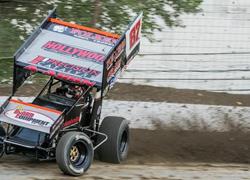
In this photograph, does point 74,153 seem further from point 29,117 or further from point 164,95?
point 164,95

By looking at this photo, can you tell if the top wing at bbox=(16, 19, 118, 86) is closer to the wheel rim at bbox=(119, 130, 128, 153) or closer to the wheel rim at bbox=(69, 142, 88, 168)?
the wheel rim at bbox=(69, 142, 88, 168)

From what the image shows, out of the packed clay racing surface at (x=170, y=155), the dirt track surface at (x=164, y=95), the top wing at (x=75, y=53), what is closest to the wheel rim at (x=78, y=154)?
A: the packed clay racing surface at (x=170, y=155)

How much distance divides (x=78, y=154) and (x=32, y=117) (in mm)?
750

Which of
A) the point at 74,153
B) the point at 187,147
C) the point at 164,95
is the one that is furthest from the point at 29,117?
the point at 164,95

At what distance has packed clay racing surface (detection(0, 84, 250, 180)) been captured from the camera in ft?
26.5

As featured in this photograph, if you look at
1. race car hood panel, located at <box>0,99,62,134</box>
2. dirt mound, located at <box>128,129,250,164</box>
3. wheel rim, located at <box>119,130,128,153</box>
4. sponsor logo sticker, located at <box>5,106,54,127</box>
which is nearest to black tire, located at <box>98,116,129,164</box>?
wheel rim, located at <box>119,130,128,153</box>

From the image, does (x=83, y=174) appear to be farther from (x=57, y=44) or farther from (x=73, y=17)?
(x=73, y=17)

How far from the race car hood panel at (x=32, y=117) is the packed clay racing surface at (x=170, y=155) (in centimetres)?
58

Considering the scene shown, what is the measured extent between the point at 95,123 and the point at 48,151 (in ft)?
3.82

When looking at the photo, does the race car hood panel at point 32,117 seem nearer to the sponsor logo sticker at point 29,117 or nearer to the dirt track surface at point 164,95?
the sponsor logo sticker at point 29,117

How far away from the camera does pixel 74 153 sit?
7.91 m

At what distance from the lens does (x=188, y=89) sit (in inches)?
550

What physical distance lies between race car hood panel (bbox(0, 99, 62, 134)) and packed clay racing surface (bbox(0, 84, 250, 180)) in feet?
1.89

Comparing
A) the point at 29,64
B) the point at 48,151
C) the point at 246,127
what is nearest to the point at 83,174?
the point at 48,151
